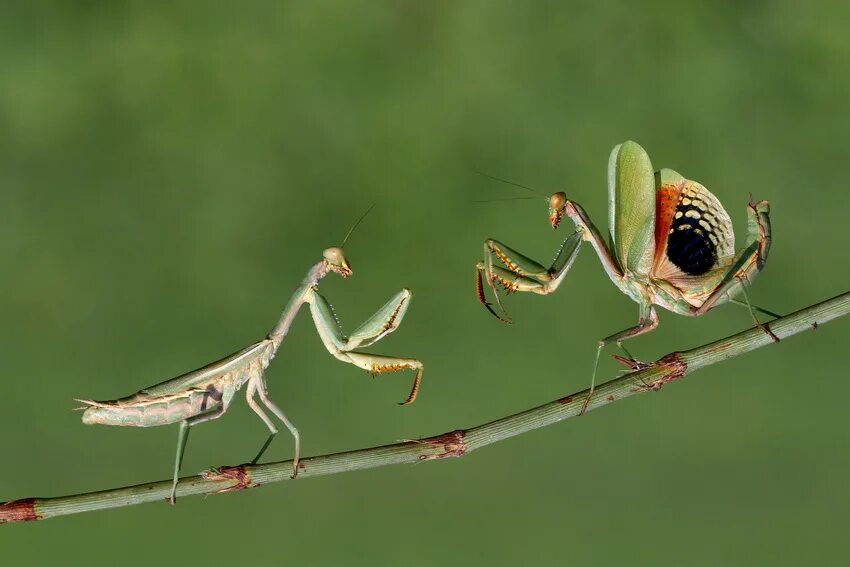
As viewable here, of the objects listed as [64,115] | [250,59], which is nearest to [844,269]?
[250,59]

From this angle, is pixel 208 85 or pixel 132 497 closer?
pixel 132 497

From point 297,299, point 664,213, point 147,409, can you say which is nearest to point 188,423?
point 147,409

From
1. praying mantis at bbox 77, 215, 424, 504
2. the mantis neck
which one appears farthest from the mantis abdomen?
the mantis neck

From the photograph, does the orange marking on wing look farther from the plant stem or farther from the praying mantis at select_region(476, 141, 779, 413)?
the plant stem

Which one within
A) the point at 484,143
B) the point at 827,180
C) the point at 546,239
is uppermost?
the point at 484,143

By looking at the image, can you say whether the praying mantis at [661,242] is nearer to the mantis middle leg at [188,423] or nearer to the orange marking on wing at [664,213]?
the orange marking on wing at [664,213]

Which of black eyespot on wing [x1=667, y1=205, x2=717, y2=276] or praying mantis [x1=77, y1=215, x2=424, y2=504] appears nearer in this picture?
praying mantis [x1=77, y1=215, x2=424, y2=504]

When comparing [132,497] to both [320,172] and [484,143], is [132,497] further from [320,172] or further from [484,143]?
[484,143]
